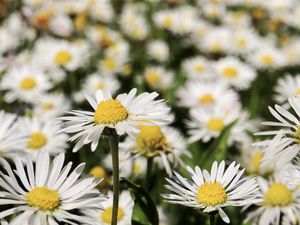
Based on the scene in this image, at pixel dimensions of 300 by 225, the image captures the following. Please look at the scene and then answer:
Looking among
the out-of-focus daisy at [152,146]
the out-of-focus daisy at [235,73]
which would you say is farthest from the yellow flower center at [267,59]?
the out-of-focus daisy at [152,146]

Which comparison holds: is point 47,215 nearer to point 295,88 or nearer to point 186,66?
point 295,88

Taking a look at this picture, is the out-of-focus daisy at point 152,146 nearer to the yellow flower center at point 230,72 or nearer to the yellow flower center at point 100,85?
the yellow flower center at point 100,85

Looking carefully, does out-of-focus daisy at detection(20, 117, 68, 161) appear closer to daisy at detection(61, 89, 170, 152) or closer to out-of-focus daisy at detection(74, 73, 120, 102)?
out-of-focus daisy at detection(74, 73, 120, 102)

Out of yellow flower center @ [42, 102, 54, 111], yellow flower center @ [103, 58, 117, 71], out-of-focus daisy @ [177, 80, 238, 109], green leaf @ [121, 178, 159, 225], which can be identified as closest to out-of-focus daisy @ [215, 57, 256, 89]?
out-of-focus daisy @ [177, 80, 238, 109]

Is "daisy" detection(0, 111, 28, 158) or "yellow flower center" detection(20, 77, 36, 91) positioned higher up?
"yellow flower center" detection(20, 77, 36, 91)

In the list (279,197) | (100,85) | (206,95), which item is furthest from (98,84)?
Result: (279,197)

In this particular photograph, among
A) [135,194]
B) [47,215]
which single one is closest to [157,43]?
[135,194]
